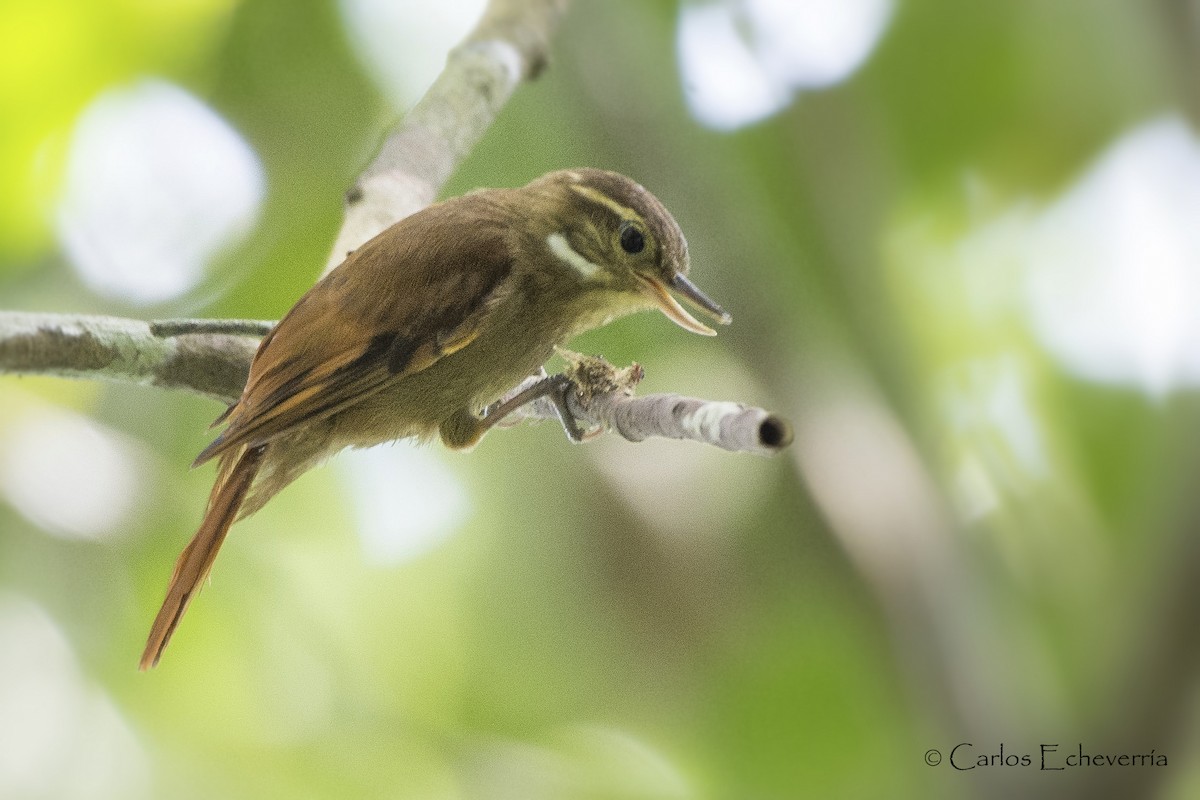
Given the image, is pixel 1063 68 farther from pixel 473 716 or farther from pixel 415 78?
pixel 473 716

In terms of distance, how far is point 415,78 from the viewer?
343cm

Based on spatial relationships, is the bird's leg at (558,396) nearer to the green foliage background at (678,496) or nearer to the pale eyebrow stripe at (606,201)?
the pale eyebrow stripe at (606,201)

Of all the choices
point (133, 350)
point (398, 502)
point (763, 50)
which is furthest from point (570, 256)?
point (398, 502)

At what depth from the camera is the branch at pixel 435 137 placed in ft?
8.22

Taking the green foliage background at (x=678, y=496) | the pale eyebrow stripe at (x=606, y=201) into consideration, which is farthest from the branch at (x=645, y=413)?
the green foliage background at (x=678, y=496)

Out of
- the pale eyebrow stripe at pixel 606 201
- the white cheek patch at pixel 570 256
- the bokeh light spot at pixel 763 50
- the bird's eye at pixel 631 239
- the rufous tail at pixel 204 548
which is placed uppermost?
the bokeh light spot at pixel 763 50

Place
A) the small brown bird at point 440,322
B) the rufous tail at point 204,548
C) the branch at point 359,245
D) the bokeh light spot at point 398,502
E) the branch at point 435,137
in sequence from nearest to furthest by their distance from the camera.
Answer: the branch at point 359,245
the rufous tail at point 204,548
the small brown bird at point 440,322
the branch at point 435,137
the bokeh light spot at point 398,502

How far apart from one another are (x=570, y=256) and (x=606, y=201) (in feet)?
0.43

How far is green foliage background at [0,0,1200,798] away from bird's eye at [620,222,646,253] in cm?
75

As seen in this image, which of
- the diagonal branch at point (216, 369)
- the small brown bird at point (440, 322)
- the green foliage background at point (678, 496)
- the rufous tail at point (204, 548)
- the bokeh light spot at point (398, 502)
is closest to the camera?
the diagonal branch at point (216, 369)

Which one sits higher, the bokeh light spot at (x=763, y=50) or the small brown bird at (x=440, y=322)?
the bokeh light spot at (x=763, y=50)

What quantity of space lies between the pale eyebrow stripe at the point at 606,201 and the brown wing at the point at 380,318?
0.19 metres

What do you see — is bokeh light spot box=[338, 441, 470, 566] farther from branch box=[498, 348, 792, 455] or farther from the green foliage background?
branch box=[498, 348, 792, 455]

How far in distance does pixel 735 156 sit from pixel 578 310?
4.60 ft
